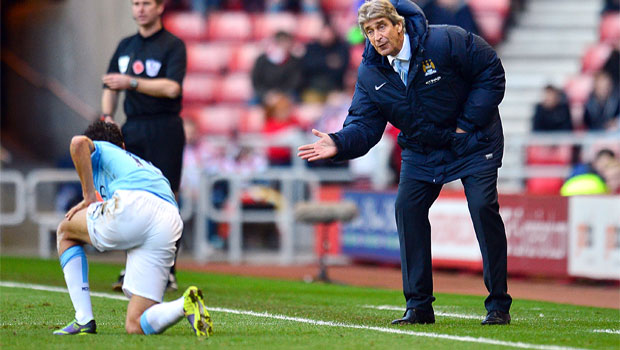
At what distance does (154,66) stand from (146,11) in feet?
1.50

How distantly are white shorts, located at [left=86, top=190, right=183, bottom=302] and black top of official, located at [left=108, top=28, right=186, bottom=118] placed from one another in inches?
128

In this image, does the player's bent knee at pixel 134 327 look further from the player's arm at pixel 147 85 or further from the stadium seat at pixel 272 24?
the stadium seat at pixel 272 24

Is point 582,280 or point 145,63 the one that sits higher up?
point 145,63

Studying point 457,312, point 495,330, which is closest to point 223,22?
point 457,312

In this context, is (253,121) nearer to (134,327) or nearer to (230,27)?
(230,27)

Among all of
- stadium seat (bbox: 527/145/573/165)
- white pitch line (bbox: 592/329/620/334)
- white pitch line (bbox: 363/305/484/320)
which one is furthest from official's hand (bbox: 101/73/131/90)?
stadium seat (bbox: 527/145/573/165)

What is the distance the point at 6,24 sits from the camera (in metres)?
20.9

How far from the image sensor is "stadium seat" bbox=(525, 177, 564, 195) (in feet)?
48.9

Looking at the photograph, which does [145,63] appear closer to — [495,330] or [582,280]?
[495,330]

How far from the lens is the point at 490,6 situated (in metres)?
19.6

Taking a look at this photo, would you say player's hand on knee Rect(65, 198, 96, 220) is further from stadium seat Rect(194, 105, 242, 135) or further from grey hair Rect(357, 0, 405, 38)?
stadium seat Rect(194, 105, 242, 135)

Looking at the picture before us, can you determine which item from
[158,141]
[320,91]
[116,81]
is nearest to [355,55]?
[320,91]

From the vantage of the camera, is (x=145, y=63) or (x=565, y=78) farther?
(x=565, y=78)

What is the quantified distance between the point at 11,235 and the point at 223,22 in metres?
6.65
